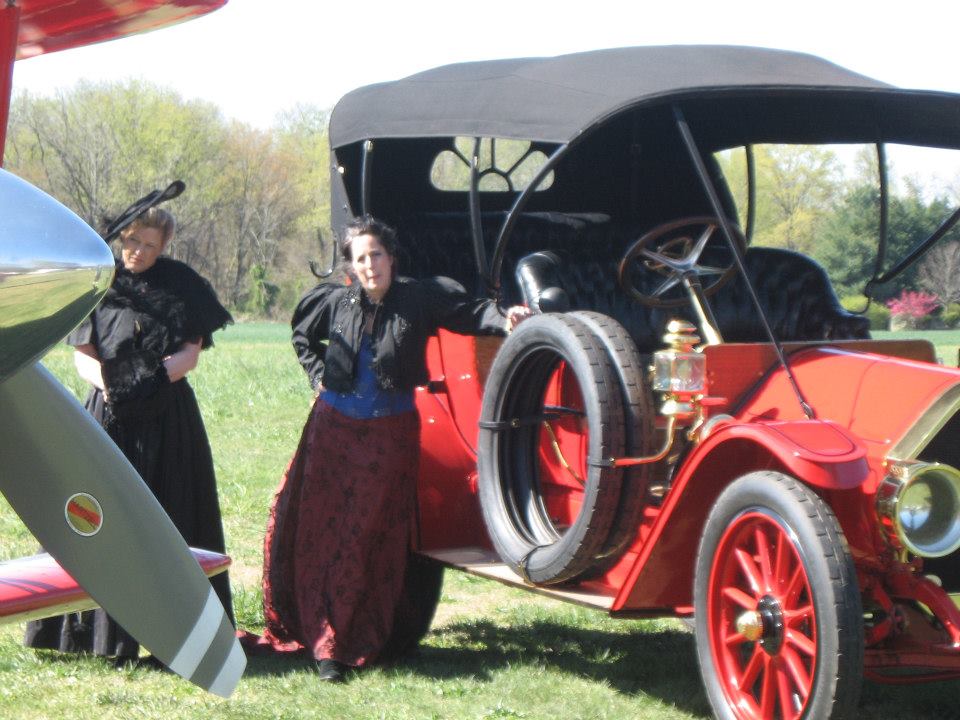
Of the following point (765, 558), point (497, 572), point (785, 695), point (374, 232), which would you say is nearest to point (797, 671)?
point (785, 695)

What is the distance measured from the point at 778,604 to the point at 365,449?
1.85 m

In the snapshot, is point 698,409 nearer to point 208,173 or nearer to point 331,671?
point 331,671

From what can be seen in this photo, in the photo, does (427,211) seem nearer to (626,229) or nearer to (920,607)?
(626,229)

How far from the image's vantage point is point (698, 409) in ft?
12.9

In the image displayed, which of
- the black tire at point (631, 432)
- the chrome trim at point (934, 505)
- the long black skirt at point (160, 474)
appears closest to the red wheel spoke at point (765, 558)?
the chrome trim at point (934, 505)

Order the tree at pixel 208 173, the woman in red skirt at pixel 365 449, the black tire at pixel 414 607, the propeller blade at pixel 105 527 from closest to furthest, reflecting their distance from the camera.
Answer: the propeller blade at pixel 105 527, the woman in red skirt at pixel 365 449, the black tire at pixel 414 607, the tree at pixel 208 173

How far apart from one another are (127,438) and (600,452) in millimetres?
2005

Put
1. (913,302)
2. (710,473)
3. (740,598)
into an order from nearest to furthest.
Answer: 1. (740,598)
2. (710,473)
3. (913,302)

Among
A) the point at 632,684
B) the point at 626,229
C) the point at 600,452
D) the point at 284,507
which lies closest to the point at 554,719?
the point at 632,684

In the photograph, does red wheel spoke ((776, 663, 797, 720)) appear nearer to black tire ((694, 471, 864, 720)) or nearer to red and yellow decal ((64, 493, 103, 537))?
black tire ((694, 471, 864, 720))

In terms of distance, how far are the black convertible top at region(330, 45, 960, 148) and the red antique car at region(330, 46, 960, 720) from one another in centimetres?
1

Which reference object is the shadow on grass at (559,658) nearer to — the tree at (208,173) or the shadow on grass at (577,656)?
the shadow on grass at (577,656)

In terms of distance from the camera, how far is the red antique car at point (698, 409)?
347 cm

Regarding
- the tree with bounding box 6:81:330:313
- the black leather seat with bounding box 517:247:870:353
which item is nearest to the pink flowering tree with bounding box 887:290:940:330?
the black leather seat with bounding box 517:247:870:353
